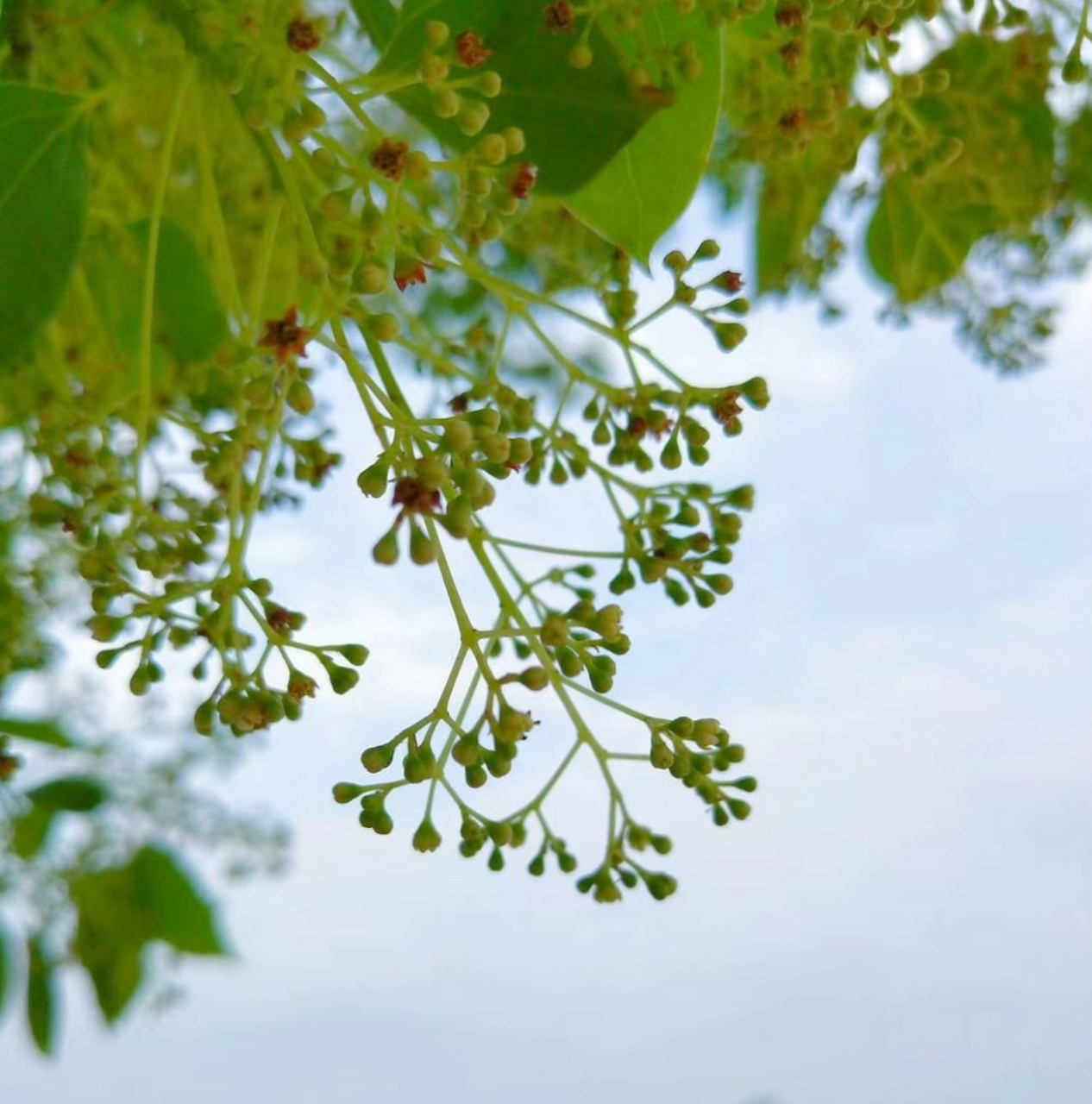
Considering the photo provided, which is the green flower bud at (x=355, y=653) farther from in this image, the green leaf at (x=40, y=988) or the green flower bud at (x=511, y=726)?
the green leaf at (x=40, y=988)

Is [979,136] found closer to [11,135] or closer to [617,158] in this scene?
[617,158]

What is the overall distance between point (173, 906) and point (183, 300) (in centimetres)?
73

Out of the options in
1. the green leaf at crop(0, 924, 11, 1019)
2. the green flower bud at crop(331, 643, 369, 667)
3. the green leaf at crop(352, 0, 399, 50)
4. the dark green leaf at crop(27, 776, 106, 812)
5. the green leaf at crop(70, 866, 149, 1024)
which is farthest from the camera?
the green leaf at crop(0, 924, 11, 1019)

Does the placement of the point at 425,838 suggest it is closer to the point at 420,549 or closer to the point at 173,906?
the point at 420,549

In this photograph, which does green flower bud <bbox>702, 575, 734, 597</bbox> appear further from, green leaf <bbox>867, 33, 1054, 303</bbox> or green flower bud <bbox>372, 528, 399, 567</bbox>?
green leaf <bbox>867, 33, 1054, 303</bbox>

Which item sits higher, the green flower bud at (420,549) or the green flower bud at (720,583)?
the green flower bud at (720,583)

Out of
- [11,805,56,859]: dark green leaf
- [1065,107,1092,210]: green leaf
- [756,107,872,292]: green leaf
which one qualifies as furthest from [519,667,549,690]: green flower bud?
[11,805,56,859]: dark green leaf

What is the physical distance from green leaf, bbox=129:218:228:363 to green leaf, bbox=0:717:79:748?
1.44 feet

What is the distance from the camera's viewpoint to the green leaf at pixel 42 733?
1207 mm

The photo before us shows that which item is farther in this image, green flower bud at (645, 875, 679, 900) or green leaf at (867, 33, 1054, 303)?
green leaf at (867, 33, 1054, 303)

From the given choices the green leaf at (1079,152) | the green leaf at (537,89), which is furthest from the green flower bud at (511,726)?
the green leaf at (1079,152)

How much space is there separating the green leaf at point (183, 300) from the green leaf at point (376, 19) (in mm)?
225

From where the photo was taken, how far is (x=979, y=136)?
0.92 meters

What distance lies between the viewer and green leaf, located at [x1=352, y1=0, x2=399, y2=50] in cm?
71
